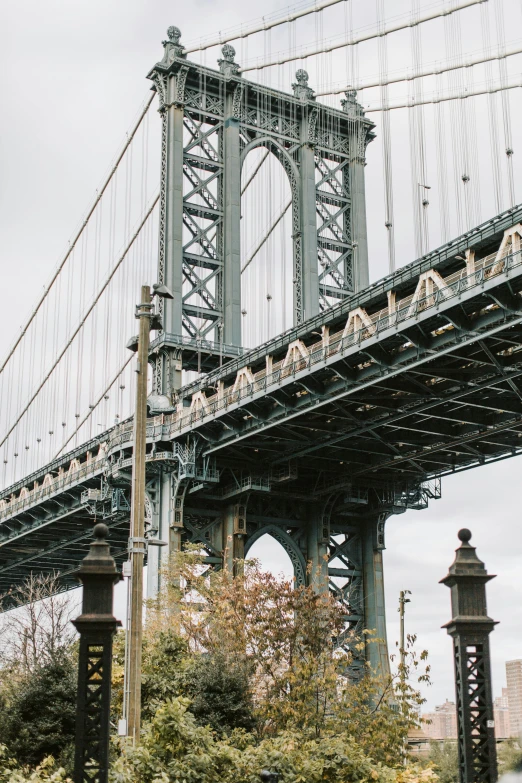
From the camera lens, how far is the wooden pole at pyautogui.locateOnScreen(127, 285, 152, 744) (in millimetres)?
19016

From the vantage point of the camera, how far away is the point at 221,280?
65688 millimetres

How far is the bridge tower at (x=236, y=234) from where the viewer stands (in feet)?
204

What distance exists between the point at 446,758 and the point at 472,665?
23.2 meters

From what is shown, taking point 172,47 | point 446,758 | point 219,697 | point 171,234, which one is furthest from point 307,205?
point 219,697

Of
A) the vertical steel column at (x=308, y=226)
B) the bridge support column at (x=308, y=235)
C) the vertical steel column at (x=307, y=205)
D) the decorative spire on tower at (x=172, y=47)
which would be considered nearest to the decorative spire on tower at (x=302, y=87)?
the vertical steel column at (x=307, y=205)

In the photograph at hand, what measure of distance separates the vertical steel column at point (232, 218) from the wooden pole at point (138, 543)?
140 ft

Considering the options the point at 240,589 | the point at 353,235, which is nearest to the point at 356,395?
the point at 240,589

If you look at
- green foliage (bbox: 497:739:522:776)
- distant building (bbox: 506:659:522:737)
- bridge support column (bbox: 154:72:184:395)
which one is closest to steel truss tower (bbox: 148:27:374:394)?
bridge support column (bbox: 154:72:184:395)

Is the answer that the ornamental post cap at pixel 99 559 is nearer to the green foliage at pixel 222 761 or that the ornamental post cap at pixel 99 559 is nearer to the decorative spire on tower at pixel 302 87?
the green foliage at pixel 222 761

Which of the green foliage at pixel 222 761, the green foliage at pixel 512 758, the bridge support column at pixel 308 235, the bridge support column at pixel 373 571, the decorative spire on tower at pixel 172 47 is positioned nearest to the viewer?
the green foliage at pixel 512 758

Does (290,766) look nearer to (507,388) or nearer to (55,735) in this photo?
(55,735)

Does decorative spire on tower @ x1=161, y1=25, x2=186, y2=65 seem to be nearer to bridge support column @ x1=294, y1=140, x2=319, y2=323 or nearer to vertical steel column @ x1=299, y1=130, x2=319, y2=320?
vertical steel column @ x1=299, y1=130, x2=319, y2=320

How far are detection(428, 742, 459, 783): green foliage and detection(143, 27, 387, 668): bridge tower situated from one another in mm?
20906

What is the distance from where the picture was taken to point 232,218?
217 ft
